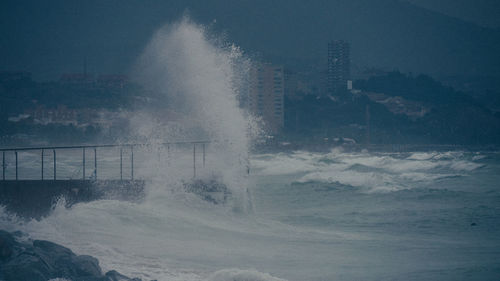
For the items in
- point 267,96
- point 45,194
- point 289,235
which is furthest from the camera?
point 267,96

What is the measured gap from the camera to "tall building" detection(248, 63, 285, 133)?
9406cm

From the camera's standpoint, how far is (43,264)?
28.2 ft

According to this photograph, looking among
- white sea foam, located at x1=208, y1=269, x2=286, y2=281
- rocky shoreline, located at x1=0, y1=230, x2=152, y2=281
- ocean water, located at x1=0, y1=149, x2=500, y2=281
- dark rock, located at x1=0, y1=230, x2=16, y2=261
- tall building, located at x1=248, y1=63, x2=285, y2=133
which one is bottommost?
ocean water, located at x1=0, y1=149, x2=500, y2=281

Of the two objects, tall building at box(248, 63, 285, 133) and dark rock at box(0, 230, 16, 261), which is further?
tall building at box(248, 63, 285, 133)

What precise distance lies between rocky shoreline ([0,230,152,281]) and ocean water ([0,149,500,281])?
107 cm

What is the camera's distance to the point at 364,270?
35.9ft

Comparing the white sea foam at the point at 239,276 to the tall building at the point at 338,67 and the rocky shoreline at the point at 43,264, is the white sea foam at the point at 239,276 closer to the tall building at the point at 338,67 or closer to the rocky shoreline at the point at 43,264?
the rocky shoreline at the point at 43,264

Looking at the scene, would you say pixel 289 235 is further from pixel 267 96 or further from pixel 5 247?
pixel 267 96

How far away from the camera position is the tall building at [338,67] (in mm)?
119688

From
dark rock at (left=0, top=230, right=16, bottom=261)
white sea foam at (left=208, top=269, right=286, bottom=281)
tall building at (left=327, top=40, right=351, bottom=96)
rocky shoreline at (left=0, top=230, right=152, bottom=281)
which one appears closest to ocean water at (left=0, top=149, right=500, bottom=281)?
white sea foam at (left=208, top=269, right=286, bottom=281)

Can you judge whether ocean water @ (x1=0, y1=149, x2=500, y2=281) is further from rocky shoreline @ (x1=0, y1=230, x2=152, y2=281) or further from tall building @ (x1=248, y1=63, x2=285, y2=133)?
tall building @ (x1=248, y1=63, x2=285, y2=133)

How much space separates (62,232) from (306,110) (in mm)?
91291

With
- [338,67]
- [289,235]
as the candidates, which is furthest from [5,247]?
[338,67]

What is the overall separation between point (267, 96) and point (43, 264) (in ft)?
288
